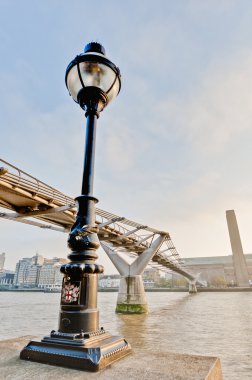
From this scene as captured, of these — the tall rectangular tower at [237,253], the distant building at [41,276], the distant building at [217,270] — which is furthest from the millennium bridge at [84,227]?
the distant building at [41,276]

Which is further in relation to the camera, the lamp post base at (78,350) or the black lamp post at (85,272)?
the black lamp post at (85,272)

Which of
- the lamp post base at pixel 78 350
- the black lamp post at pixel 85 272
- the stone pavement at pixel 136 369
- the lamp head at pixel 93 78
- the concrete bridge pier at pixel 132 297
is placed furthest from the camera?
the concrete bridge pier at pixel 132 297

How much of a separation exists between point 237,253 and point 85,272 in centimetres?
10471

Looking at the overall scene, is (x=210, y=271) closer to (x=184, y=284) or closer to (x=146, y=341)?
(x=184, y=284)

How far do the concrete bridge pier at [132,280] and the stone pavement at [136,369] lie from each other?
2576 cm

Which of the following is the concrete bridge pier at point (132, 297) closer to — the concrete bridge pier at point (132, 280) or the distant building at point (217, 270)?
the concrete bridge pier at point (132, 280)

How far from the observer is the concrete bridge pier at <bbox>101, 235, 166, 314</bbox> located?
26359 mm

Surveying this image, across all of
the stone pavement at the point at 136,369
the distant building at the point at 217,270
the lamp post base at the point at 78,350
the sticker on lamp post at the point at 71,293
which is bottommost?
the stone pavement at the point at 136,369

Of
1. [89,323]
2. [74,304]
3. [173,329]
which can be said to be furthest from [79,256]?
[173,329]

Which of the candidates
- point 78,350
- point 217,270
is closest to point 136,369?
point 78,350

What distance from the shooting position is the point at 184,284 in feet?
385

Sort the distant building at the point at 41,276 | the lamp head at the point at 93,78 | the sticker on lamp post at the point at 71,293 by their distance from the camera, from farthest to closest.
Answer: the distant building at the point at 41,276
the lamp head at the point at 93,78
the sticker on lamp post at the point at 71,293

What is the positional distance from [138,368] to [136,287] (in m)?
26.2

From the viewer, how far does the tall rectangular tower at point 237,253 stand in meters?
90.0
